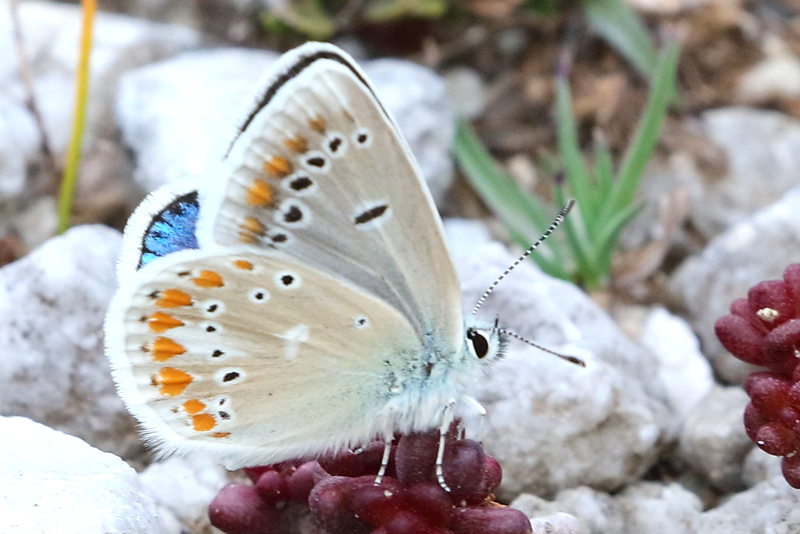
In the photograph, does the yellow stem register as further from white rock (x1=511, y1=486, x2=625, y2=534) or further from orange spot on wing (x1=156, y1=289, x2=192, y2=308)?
white rock (x1=511, y1=486, x2=625, y2=534)

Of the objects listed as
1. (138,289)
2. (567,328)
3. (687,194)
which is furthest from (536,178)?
(138,289)

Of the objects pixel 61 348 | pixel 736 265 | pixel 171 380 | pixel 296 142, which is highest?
pixel 296 142

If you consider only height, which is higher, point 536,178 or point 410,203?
point 410,203

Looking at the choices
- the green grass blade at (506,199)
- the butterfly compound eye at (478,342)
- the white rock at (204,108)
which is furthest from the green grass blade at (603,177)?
the butterfly compound eye at (478,342)

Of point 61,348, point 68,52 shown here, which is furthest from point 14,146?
point 61,348

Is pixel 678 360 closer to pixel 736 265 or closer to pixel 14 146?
pixel 736 265

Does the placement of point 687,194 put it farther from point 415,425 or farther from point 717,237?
point 415,425

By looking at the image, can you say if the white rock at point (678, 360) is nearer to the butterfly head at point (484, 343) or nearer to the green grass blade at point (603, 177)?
the green grass blade at point (603, 177)
